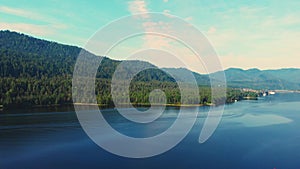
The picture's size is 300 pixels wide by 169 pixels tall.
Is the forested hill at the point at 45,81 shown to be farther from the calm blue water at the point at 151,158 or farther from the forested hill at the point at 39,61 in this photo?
the calm blue water at the point at 151,158

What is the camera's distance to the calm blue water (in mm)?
7965

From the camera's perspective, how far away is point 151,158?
8555 mm

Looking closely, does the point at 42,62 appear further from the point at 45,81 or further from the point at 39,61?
the point at 45,81

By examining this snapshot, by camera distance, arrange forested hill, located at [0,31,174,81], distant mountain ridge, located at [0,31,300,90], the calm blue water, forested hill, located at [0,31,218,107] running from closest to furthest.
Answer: the calm blue water < forested hill, located at [0,31,218,107] < distant mountain ridge, located at [0,31,300,90] < forested hill, located at [0,31,174,81]

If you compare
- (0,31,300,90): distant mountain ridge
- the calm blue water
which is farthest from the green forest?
the calm blue water

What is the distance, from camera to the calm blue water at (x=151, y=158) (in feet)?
26.1

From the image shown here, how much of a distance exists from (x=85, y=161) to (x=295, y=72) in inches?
4904

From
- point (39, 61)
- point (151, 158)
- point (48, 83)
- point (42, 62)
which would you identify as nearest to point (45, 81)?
point (48, 83)

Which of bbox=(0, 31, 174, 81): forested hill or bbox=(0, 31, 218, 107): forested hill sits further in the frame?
bbox=(0, 31, 174, 81): forested hill

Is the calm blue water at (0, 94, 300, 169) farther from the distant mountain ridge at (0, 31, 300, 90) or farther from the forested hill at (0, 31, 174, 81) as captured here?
the forested hill at (0, 31, 174, 81)

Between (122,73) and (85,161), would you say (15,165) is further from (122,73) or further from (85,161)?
(122,73)

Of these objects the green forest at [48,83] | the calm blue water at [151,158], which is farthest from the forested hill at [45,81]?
the calm blue water at [151,158]

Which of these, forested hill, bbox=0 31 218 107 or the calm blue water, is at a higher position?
forested hill, bbox=0 31 218 107

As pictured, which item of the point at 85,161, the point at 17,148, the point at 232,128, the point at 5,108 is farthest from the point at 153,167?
the point at 5,108
